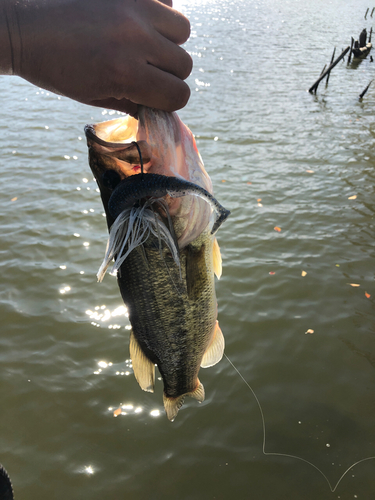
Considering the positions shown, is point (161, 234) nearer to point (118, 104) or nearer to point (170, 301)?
point (170, 301)

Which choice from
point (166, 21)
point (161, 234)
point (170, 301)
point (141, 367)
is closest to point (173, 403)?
point (141, 367)

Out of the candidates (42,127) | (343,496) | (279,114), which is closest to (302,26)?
(279,114)

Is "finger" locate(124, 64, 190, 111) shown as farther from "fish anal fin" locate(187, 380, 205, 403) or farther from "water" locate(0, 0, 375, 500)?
"water" locate(0, 0, 375, 500)

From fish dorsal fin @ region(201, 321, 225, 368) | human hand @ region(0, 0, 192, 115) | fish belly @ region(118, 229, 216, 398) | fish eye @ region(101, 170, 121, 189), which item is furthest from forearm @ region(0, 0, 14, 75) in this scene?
fish dorsal fin @ region(201, 321, 225, 368)

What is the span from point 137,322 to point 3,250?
4414 millimetres

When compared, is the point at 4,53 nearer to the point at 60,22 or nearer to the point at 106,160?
the point at 60,22

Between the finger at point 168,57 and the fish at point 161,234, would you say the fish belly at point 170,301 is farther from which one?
the finger at point 168,57

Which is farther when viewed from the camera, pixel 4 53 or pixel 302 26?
pixel 302 26

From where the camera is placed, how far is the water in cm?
325

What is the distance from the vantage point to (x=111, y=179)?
5.61ft

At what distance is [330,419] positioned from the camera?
360 centimetres

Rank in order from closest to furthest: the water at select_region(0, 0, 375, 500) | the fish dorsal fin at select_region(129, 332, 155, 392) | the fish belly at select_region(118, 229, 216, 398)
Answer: the fish belly at select_region(118, 229, 216, 398) < the fish dorsal fin at select_region(129, 332, 155, 392) < the water at select_region(0, 0, 375, 500)

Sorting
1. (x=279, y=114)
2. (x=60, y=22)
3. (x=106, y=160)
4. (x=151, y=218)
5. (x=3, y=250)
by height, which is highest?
(x=60, y=22)

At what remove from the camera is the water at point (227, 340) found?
3.25 m
